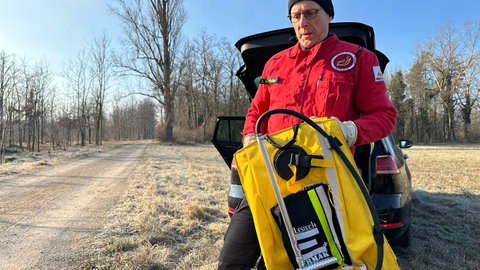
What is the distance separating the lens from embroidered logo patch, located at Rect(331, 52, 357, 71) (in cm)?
165

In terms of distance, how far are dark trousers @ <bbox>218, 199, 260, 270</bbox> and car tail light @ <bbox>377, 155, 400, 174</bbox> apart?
152cm

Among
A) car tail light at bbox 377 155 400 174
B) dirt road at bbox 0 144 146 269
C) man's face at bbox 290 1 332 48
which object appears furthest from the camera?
dirt road at bbox 0 144 146 269

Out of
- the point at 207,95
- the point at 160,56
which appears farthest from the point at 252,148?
the point at 207,95

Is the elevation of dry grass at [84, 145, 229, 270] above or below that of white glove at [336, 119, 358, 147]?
below

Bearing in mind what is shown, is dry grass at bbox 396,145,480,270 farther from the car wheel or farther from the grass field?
the car wheel

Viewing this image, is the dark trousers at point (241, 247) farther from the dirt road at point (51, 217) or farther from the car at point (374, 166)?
the dirt road at point (51, 217)

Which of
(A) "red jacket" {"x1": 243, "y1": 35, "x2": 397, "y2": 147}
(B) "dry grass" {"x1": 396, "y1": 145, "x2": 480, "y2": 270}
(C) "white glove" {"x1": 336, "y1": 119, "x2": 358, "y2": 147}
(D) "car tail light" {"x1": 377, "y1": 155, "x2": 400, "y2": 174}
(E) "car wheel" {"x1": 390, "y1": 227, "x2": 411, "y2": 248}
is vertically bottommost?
(B) "dry grass" {"x1": 396, "y1": 145, "x2": 480, "y2": 270}

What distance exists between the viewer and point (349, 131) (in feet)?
4.80

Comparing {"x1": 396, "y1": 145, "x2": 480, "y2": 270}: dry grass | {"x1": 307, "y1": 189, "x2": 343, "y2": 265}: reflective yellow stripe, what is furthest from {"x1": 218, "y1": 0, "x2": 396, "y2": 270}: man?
{"x1": 396, "y1": 145, "x2": 480, "y2": 270}: dry grass

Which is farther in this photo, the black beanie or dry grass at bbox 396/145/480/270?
dry grass at bbox 396/145/480/270

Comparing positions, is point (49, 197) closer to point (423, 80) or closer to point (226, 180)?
point (226, 180)

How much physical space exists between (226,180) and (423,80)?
4356cm

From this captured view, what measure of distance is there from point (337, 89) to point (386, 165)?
1383 mm

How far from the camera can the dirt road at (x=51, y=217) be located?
130 inches
